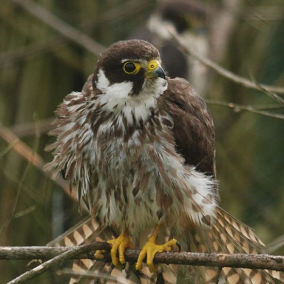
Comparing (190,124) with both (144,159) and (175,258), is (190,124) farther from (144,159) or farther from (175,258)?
(175,258)

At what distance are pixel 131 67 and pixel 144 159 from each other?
1.61 ft

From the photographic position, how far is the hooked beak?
13.1 feet

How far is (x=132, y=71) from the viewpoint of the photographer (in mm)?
4031

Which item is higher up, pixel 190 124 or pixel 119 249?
pixel 190 124

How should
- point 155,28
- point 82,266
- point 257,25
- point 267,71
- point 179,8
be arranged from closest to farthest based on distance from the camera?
point 82,266, point 267,71, point 257,25, point 155,28, point 179,8

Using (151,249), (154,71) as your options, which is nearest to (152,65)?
(154,71)

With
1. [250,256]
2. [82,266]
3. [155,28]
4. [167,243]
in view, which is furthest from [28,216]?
[155,28]

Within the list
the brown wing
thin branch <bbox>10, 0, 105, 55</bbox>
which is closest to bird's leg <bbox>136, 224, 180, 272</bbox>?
the brown wing

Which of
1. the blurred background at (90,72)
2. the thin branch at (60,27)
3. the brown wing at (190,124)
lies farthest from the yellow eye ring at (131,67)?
the thin branch at (60,27)

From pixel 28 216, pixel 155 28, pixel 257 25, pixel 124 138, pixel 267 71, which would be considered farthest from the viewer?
pixel 155 28

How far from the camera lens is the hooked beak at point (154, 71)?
3.98 metres

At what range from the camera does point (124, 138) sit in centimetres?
405

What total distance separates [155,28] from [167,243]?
4.80m

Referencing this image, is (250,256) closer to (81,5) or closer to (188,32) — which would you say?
(81,5)
